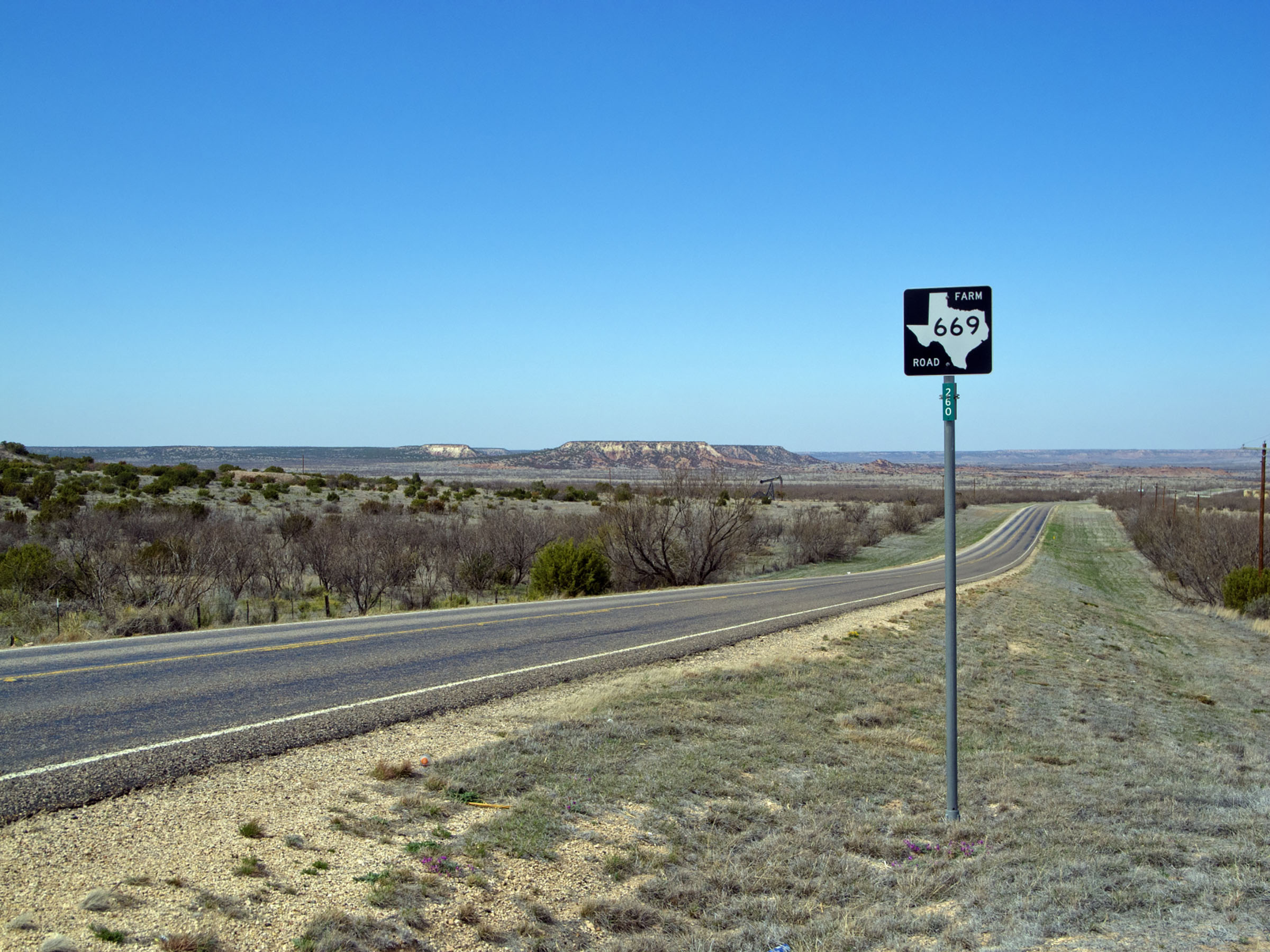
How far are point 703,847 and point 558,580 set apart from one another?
2058 centimetres

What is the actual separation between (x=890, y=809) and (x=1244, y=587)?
108 ft

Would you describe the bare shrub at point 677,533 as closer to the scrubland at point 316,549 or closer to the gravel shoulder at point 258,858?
the scrubland at point 316,549

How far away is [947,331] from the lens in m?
5.87

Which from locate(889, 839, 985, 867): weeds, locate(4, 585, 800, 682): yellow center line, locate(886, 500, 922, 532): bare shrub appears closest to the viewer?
locate(889, 839, 985, 867): weeds

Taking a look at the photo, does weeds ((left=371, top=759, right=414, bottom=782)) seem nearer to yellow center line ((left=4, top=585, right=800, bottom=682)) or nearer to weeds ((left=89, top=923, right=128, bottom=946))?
weeds ((left=89, top=923, right=128, bottom=946))

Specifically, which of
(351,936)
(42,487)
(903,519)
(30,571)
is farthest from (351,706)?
(903,519)

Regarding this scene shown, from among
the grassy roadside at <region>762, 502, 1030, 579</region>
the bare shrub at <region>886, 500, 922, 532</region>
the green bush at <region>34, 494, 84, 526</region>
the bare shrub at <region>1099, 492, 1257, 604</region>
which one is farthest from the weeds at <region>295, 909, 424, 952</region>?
the bare shrub at <region>886, 500, 922, 532</region>

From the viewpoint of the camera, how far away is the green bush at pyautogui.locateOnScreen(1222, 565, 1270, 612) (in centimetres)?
3156

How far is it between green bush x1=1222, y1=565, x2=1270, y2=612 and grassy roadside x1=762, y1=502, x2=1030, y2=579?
9984 millimetres

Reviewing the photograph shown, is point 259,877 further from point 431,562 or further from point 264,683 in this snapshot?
point 431,562

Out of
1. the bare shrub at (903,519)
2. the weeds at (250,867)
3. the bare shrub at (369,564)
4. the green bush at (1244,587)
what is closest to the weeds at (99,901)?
the weeds at (250,867)

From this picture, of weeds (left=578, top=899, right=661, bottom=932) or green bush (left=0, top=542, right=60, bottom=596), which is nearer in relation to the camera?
weeds (left=578, top=899, right=661, bottom=932)

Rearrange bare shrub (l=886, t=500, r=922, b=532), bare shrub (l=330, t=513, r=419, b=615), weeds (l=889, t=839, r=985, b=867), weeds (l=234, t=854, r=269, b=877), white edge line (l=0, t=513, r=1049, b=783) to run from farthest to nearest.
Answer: bare shrub (l=886, t=500, r=922, b=532), bare shrub (l=330, t=513, r=419, b=615), white edge line (l=0, t=513, r=1049, b=783), weeds (l=889, t=839, r=985, b=867), weeds (l=234, t=854, r=269, b=877)

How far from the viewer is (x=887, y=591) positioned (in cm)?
2464
